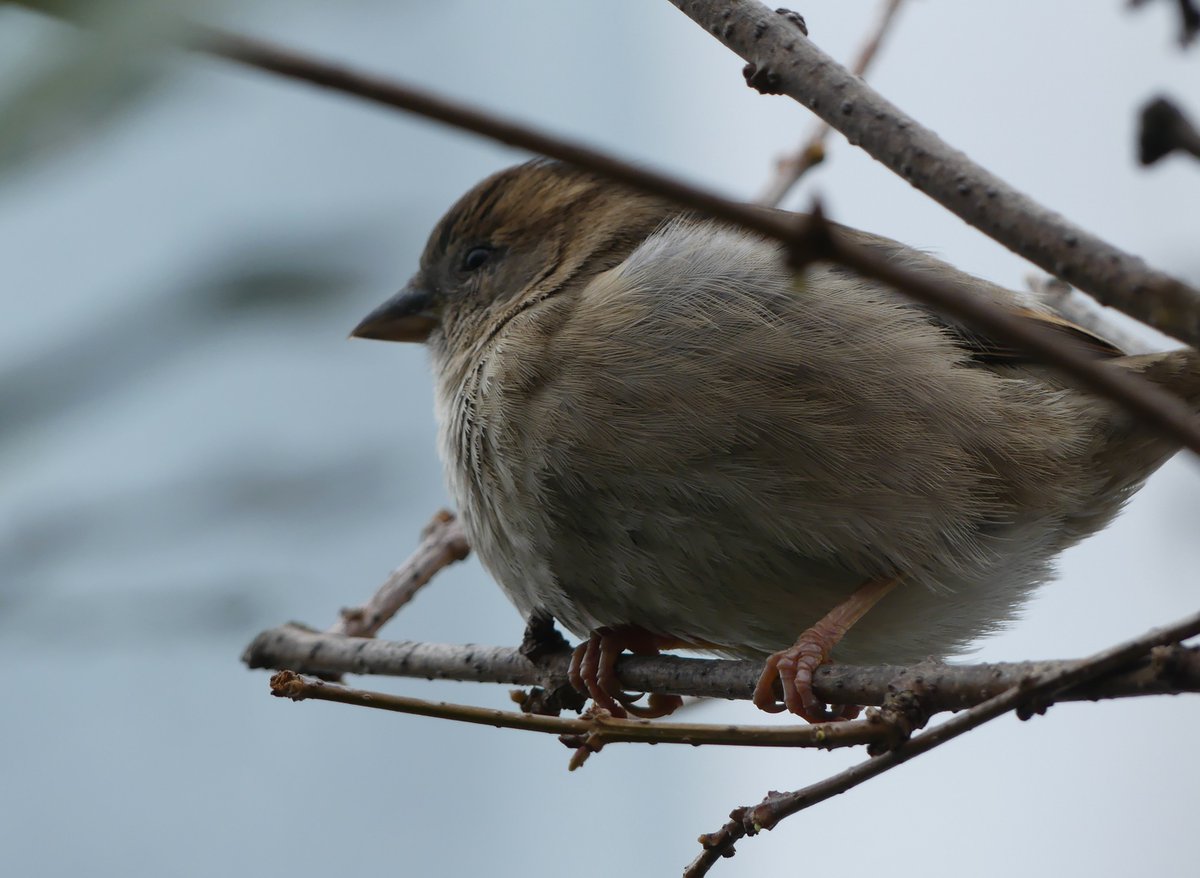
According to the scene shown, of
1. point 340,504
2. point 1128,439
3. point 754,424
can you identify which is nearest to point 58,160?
point 340,504

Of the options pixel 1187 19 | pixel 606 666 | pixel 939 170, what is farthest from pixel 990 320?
pixel 606 666

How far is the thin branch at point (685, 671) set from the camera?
1682 millimetres

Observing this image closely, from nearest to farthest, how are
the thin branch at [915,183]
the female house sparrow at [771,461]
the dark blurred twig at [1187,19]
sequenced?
1. the thin branch at [915,183]
2. the dark blurred twig at [1187,19]
3. the female house sparrow at [771,461]

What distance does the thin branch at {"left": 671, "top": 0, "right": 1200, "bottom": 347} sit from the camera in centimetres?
151

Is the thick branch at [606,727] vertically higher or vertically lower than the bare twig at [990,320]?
lower

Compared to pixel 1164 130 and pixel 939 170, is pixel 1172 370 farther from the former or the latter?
pixel 1164 130

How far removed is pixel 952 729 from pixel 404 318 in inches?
128

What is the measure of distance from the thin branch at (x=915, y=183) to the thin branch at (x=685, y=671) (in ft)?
1.26

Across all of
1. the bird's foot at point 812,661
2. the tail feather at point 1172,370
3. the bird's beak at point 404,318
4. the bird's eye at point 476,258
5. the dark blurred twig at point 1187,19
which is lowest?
the bird's foot at point 812,661

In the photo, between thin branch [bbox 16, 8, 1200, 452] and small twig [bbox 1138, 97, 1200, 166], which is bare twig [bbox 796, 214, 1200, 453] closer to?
thin branch [bbox 16, 8, 1200, 452]

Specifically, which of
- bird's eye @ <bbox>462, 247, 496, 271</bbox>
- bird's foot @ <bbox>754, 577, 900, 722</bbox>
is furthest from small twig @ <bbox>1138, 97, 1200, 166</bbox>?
bird's eye @ <bbox>462, 247, 496, 271</bbox>

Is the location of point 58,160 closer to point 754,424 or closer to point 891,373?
point 754,424

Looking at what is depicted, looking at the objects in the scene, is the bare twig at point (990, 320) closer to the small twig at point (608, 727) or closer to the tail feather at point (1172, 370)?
the small twig at point (608, 727)

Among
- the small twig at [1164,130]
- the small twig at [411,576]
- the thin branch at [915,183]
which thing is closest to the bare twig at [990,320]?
the thin branch at [915,183]
